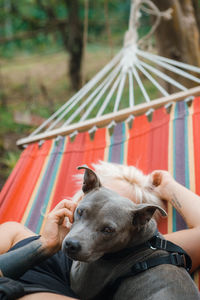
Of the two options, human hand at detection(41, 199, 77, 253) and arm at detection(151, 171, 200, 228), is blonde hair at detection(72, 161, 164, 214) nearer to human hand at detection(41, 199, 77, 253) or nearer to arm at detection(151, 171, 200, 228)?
arm at detection(151, 171, 200, 228)

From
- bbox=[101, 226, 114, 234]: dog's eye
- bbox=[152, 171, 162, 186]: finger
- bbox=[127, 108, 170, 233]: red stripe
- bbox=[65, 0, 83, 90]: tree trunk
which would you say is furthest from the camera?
bbox=[65, 0, 83, 90]: tree trunk

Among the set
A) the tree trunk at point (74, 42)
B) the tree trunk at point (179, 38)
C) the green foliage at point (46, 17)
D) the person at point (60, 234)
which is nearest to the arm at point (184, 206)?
the person at point (60, 234)

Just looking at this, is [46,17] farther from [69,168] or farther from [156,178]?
[156,178]

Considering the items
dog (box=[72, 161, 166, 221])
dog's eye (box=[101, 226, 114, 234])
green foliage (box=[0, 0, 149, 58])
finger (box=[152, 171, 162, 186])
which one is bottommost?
dog's eye (box=[101, 226, 114, 234])

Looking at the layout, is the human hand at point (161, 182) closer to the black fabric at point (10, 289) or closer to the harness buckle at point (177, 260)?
the harness buckle at point (177, 260)

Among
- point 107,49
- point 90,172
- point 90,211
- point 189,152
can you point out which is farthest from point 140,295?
point 107,49

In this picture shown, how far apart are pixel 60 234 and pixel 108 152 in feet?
3.69

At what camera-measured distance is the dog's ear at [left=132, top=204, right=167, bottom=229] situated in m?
1.48

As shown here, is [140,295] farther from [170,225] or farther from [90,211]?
[170,225]

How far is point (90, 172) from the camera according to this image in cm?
164

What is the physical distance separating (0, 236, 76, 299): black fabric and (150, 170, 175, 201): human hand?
0.72 meters

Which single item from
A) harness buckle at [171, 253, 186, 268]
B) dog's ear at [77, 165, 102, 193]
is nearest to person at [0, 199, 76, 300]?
dog's ear at [77, 165, 102, 193]

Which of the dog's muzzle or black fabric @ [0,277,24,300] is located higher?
the dog's muzzle

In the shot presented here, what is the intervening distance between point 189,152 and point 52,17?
620 centimetres
